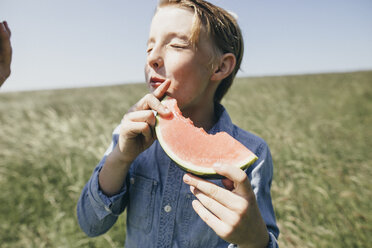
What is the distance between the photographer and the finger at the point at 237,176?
832 millimetres

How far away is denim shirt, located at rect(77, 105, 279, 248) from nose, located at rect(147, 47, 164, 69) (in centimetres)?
54

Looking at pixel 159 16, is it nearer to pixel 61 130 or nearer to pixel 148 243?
pixel 148 243

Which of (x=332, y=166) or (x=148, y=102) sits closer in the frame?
(x=148, y=102)

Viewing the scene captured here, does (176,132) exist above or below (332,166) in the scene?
above

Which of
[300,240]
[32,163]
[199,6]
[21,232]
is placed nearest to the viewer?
[199,6]

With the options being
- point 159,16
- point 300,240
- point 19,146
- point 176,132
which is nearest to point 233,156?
point 176,132

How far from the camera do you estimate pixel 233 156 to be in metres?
1.06

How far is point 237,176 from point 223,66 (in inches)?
33.8

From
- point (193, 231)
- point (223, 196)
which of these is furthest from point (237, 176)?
point (193, 231)

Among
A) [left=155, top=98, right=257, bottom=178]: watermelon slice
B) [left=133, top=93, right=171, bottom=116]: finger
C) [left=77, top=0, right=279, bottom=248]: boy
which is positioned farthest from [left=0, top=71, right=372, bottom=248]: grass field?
[left=133, top=93, right=171, bottom=116]: finger

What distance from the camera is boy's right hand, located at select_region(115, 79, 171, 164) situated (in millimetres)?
1095

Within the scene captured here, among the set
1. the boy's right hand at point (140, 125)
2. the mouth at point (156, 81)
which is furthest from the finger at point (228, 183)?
the mouth at point (156, 81)

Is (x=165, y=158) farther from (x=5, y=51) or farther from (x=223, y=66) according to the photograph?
(x=5, y=51)

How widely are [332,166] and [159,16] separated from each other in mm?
2821
